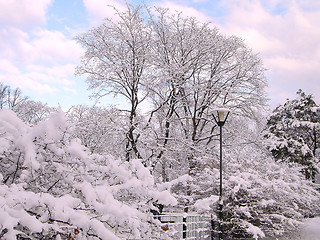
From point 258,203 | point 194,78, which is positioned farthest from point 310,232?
point 194,78

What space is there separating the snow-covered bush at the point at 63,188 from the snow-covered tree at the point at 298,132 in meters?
18.1

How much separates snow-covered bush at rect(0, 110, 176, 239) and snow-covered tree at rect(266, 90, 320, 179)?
18095 millimetres

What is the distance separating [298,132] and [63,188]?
2163cm

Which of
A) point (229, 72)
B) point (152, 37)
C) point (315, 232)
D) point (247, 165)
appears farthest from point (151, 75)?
point (315, 232)

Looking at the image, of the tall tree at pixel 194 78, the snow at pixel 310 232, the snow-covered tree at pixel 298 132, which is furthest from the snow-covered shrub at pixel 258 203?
the snow-covered tree at pixel 298 132

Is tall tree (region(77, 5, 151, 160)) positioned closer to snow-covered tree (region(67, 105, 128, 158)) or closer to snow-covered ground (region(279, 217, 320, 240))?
snow-covered tree (region(67, 105, 128, 158))

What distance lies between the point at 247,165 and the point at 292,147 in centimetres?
1106

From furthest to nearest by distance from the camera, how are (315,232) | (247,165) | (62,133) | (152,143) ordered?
(152,143)
(247,165)
(315,232)
(62,133)

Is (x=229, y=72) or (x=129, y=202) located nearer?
(x=129, y=202)

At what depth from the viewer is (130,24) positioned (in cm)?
1398

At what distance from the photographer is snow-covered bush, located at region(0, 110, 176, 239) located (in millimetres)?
2314

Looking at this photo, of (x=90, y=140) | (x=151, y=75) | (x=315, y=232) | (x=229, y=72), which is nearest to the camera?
(x=315, y=232)

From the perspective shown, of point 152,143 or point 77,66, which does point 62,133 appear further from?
point 77,66

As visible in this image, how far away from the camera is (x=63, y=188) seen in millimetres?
3232
